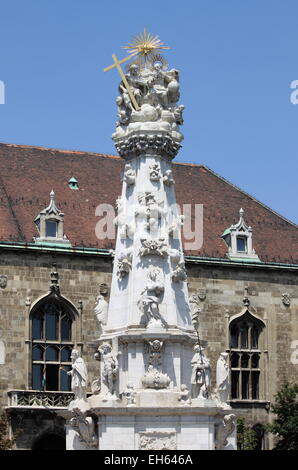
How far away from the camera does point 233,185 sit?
63.2 m

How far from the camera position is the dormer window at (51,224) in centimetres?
5476

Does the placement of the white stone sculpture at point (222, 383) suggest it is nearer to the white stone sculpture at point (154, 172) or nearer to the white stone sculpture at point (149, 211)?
the white stone sculpture at point (149, 211)

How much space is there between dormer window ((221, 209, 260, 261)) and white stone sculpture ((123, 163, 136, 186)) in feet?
73.2

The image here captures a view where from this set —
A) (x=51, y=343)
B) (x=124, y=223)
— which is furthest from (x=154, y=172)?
(x=51, y=343)

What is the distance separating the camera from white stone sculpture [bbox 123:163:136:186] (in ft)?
118

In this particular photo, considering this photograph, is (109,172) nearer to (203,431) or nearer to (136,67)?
(136,67)

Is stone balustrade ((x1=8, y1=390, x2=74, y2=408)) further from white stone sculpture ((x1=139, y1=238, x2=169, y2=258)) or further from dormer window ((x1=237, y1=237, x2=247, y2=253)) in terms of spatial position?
white stone sculpture ((x1=139, y1=238, x2=169, y2=258))

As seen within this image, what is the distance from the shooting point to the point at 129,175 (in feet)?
118

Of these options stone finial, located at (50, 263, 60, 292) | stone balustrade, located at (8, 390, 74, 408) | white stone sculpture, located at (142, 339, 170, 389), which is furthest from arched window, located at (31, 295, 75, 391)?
white stone sculpture, located at (142, 339, 170, 389)

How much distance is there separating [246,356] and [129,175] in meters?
22.9

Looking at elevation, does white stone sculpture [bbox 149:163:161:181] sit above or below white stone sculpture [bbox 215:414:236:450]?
above
